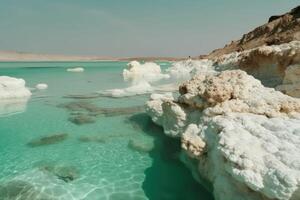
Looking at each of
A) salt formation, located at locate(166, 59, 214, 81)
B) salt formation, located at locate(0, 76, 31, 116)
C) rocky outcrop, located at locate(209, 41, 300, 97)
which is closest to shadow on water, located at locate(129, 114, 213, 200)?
rocky outcrop, located at locate(209, 41, 300, 97)

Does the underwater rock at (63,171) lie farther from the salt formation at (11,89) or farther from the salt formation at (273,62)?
the salt formation at (11,89)

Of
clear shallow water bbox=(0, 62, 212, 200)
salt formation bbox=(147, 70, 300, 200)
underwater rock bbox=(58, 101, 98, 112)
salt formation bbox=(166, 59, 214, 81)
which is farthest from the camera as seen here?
salt formation bbox=(166, 59, 214, 81)

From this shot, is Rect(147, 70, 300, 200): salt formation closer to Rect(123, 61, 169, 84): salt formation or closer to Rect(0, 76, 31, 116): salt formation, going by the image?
Rect(0, 76, 31, 116): salt formation

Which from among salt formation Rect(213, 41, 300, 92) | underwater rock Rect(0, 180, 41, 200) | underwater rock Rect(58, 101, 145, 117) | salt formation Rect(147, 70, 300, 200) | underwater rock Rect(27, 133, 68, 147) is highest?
salt formation Rect(213, 41, 300, 92)

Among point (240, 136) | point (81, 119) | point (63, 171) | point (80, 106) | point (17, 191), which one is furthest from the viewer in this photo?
point (80, 106)

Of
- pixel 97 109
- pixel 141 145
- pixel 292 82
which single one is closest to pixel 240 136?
pixel 141 145

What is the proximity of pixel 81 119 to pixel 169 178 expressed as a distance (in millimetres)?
6494

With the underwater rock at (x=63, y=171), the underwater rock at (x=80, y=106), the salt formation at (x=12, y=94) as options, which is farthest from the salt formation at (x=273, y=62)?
the salt formation at (x=12, y=94)

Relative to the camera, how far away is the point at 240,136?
466 cm

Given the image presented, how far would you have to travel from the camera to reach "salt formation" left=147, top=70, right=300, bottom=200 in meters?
3.69

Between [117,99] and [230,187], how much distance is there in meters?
13.0

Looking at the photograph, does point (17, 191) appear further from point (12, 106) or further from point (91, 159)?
point (12, 106)

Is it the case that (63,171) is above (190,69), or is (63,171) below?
above

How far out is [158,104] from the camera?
33.1 ft
